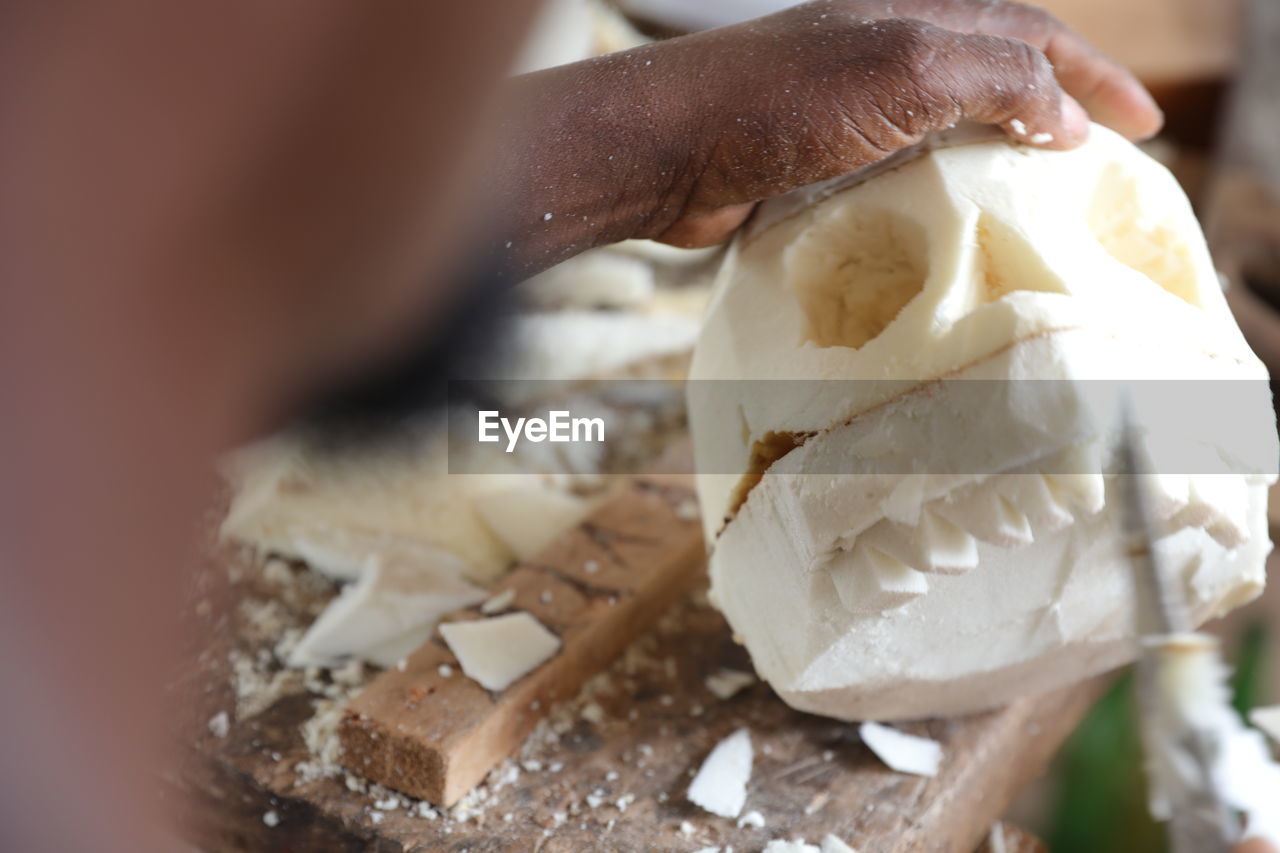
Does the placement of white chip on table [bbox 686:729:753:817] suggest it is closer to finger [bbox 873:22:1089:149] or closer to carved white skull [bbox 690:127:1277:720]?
carved white skull [bbox 690:127:1277:720]

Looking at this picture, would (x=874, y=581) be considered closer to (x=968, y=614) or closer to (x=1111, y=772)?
(x=968, y=614)

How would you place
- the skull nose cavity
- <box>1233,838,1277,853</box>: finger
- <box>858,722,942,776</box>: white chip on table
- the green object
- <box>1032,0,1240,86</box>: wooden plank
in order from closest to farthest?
<box>1233,838,1277,853</box>: finger < the skull nose cavity < <box>858,722,942,776</box>: white chip on table < the green object < <box>1032,0,1240,86</box>: wooden plank

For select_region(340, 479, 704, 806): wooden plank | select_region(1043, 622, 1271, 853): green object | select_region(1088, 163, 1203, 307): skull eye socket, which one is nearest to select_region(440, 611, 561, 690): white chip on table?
select_region(340, 479, 704, 806): wooden plank

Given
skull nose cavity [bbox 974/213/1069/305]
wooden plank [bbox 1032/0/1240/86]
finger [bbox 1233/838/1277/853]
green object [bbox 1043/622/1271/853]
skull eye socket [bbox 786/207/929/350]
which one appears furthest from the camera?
wooden plank [bbox 1032/0/1240/86]

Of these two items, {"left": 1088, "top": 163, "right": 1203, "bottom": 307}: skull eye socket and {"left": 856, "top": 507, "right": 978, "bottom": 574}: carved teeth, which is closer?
{"left": 856, "top": 507, "right": 978, "bottom": 574}: carved teeth

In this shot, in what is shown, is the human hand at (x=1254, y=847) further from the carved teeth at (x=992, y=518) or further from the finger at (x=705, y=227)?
the finger at (x=705, y=227)

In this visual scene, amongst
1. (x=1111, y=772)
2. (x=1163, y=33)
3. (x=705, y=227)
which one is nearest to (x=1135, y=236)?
(x=705, y=227)
